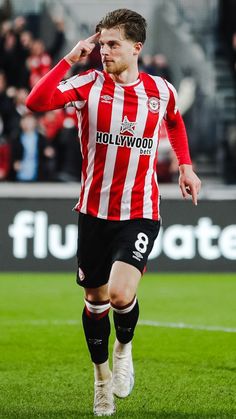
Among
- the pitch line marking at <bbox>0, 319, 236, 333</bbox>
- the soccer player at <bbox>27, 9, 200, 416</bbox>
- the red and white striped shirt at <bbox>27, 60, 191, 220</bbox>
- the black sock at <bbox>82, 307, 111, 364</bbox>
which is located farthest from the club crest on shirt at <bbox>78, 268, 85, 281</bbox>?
the pitch line marking at <bbox>0, 319, 236, 333</bbox>

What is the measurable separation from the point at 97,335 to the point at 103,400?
0.36 meters

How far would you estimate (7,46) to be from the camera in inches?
597

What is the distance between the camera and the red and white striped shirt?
5.45 metres

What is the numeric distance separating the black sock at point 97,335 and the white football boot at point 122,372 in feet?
0.25

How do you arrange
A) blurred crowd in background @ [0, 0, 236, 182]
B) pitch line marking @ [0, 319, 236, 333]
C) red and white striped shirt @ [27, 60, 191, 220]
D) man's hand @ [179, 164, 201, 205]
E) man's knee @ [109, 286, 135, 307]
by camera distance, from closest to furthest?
man's knee @ [109, 286, 135, 307] → red and white striped shirt @ [27, 60, 191, 220] → man's hand @ [179, 164, 201, 205] → pitch line marking @ [0, 319, 236, 333] → blurred crowd in background @ [0, 0, 236, 182]

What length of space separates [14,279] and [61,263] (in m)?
0.70

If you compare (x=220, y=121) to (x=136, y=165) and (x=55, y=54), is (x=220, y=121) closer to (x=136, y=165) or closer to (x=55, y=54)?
(x=55, y=54)

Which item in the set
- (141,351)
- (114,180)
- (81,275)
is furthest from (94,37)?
(141,351)

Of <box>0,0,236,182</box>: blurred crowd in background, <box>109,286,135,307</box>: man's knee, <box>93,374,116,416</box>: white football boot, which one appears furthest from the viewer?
<box>0,0,236,182</box>: blurred crowd in background

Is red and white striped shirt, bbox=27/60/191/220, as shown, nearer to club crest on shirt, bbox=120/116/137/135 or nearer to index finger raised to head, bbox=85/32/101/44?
club crest on shirt, bbox=120/116/137/135

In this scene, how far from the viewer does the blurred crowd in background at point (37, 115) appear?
1417 cm

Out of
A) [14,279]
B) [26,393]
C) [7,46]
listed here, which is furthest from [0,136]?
[26,393]

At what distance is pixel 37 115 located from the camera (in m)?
14.9

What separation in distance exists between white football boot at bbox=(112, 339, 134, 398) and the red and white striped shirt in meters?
0.73
